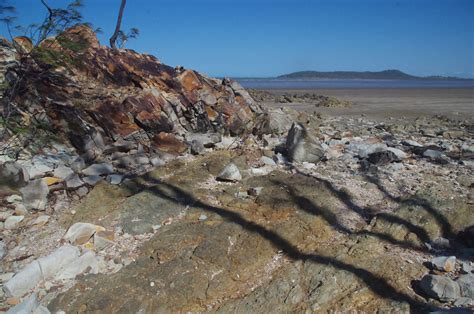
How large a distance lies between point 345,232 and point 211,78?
6391mm

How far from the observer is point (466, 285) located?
307cm

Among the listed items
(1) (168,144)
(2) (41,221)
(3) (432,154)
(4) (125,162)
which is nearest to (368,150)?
(3) (432,154)

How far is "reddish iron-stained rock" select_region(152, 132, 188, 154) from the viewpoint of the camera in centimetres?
653

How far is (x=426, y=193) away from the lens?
4.61 meters

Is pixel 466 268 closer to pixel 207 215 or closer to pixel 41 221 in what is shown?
pixel 207 215

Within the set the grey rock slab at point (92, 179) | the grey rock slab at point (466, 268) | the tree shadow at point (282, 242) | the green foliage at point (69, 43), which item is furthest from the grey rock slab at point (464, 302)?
the green foliage at point (69, 43)

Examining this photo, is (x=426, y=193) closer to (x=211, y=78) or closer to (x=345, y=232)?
(x=345, y=232)

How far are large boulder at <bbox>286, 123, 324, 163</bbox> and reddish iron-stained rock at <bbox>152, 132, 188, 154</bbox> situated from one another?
173 cm

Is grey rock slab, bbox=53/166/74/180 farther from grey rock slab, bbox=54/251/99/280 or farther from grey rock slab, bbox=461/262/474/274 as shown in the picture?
grey rock slab, bbox=461/262/474/274

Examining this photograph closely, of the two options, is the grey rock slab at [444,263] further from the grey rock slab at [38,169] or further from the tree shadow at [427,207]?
the grey rock slab at [38,169]

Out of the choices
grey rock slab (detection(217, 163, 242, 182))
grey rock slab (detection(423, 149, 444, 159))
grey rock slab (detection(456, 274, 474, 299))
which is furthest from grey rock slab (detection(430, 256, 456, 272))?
grey rock slab (detection(423, 149, 444, 159))

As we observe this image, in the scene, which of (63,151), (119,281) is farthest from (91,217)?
(63,151)

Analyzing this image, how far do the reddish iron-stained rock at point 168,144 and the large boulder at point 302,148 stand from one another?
173 cm

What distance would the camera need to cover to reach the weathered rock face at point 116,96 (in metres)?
6.44
